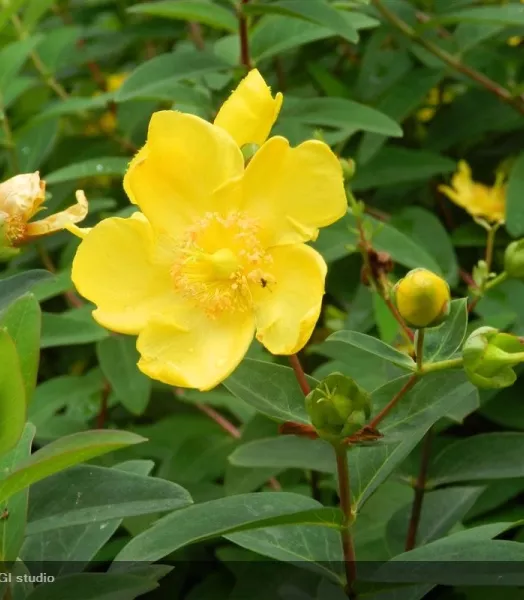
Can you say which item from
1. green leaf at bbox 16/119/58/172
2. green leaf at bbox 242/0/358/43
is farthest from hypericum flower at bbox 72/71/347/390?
green leaf at bbox 16/119/58/172

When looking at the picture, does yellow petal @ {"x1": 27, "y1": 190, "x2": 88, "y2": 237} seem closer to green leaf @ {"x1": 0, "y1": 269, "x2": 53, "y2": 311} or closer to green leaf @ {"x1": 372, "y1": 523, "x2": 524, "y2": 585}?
green leaf @ {"x1": 0, "y1": 269, "x2": 53, "y2": 311}

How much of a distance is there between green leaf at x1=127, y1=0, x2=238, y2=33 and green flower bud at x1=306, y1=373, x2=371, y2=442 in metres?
0.69

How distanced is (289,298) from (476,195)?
0.75 meters

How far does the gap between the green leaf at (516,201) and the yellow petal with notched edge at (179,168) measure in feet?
2.07

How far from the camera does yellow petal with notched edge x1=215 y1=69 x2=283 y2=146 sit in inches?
28.4

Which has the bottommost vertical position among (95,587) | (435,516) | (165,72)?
(435,516)

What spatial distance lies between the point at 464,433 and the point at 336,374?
576mm

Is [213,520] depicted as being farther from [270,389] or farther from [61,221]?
[61,221]

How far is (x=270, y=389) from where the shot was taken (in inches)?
29.0

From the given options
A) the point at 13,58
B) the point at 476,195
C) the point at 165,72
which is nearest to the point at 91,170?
the point at 165,72

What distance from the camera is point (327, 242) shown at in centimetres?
118

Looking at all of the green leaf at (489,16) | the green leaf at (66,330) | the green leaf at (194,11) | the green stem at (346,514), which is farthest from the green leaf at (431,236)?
the green stem at (346,514)

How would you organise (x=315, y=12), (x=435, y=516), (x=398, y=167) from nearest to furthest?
(x=435, y=516) → (x=315, y=12) → (x=398, y=167)

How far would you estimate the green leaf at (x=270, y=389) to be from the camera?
72 cm
